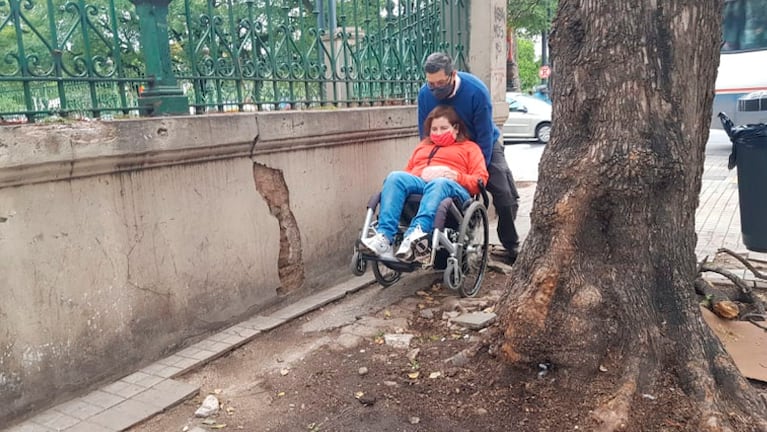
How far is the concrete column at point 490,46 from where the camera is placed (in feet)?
21.5

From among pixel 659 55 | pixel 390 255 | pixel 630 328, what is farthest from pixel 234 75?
pixel 630 328

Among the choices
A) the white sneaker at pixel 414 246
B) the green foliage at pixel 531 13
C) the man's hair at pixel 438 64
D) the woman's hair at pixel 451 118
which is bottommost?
the white sneaker at pixel 414 246

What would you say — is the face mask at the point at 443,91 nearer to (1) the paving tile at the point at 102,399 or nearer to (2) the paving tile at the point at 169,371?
(2) the paving tile at the point at 169,371

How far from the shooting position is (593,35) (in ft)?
8.80

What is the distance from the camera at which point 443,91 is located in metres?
4.51

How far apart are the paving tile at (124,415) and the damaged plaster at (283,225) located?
4.84 feet

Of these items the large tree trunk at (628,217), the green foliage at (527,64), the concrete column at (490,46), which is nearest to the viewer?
the large tree trunk at (628,217)

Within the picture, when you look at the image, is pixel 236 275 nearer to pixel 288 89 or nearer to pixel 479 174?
pixel 288 89

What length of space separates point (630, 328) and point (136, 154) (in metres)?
2.63

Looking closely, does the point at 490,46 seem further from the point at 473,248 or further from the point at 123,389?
the point at 123,389

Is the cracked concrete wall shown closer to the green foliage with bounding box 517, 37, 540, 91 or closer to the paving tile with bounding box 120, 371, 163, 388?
the paving tile with bounding box 120, 371, 163, 388

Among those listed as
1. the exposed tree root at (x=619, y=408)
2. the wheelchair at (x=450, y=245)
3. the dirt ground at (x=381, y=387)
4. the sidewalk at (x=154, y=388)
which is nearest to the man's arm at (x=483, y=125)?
the wheelchair at (x=450, y=245)

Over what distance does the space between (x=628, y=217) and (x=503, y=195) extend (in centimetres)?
243

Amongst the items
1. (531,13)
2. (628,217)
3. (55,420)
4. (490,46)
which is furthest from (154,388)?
(531,13)
